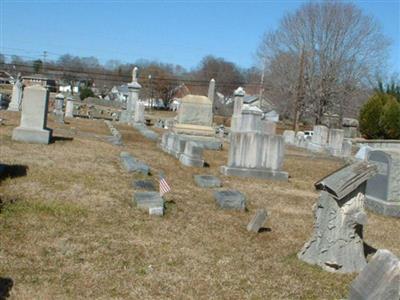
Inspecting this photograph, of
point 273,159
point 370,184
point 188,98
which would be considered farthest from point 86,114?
point 370,184

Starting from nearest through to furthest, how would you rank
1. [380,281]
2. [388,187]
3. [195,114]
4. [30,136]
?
1. [380,281]
2. [388,187]
3. [30,136]
4. [195,114]

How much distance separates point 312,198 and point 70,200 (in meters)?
5.34

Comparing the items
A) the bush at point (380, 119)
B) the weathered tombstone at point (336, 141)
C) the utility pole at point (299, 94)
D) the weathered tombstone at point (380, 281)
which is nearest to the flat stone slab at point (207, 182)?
the weathered tombstone at point (380, 281)

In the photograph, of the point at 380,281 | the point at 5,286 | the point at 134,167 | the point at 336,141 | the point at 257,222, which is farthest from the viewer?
the point at 336,141

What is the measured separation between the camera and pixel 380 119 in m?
33.5

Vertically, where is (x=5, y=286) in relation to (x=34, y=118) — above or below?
below

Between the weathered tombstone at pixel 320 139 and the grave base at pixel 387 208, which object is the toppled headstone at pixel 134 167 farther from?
the weathered tombstone at pixel 320 139

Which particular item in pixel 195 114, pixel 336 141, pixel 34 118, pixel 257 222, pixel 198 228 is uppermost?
pixel 195 114

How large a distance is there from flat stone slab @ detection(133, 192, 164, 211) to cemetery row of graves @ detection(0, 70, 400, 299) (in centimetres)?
2

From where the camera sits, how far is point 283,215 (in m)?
8.43

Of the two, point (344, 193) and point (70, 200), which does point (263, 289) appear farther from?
point (70, 200)

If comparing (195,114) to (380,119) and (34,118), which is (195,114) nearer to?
(34,118)

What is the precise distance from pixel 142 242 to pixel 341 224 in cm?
236

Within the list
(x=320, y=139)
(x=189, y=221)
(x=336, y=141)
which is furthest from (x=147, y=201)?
(x=320, y=139)
